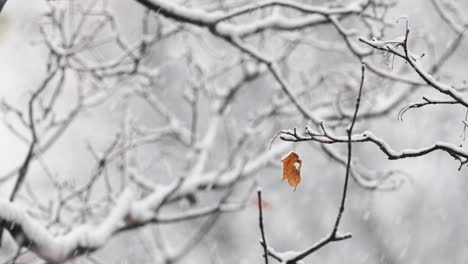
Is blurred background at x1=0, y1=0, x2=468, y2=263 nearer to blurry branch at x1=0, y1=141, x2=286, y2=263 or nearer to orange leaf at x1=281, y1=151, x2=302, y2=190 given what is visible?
blurry branch at x1=0, y1=141, x2=286, y2=263

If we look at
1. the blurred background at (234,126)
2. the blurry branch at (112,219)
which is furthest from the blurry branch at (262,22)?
the blurry branch at (112,219)

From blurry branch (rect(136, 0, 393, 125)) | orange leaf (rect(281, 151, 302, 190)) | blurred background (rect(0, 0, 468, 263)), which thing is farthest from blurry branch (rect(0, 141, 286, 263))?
orange leaf (rect(281, 151, 302, 190))

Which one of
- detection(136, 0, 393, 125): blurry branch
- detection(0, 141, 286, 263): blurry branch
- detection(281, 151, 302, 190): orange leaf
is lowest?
detection(0, 141, 286, 263): blurry branch

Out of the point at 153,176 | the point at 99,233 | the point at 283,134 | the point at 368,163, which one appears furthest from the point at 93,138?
the point at 283,134

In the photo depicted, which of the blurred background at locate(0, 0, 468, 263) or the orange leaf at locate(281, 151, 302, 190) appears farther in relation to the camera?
the blurred background at locate(0, 0, 468, 263)

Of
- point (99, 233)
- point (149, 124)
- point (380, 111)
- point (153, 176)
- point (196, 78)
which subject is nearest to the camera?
point (99, 233)

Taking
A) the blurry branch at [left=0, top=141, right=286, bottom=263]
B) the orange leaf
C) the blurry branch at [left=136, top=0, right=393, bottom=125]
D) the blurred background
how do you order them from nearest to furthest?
the orange leaf → the blurry branch at [left=0, top=141, right=286, bottom=263] → the blurry branch at [left=136, top=0, right=393, bottom=125] → the blurred background

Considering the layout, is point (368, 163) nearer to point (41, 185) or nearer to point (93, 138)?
point (93, 138)

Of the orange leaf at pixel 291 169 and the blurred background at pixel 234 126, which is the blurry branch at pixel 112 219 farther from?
the orange leaf at pixel 291 169
